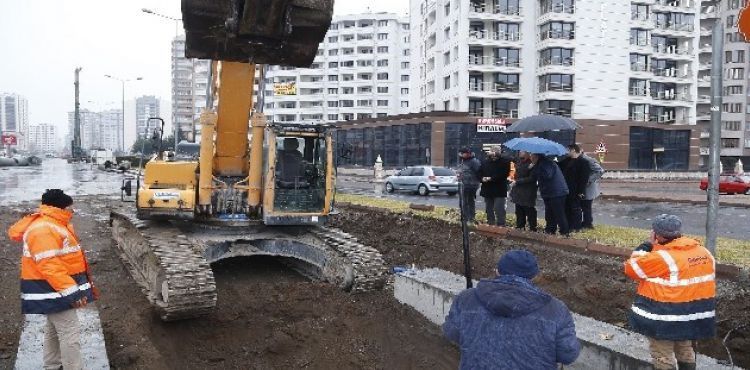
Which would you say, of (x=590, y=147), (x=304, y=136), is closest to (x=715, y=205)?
(x=304, y=136)

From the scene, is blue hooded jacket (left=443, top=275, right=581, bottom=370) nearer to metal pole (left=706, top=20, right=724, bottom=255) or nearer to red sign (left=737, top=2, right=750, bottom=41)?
red sign (left=737, top=2, right=750, bottom=41)

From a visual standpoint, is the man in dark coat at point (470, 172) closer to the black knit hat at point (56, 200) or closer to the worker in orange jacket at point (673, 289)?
the worker in orange jacket at point (673, 289)

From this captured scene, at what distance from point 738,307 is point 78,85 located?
80.3 m

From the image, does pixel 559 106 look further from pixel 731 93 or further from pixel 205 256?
pixel 205 256

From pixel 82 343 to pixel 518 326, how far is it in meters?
4.72

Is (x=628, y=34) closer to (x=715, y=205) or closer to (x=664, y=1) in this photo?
(x=664, y=1)

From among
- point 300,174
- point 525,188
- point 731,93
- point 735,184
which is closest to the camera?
point 300,174

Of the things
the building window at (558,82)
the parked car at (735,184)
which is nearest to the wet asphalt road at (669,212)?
the parked car at (735,184)

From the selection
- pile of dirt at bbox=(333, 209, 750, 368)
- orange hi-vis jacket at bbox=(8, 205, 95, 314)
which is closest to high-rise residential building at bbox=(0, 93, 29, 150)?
pile of dirt at bbox=(333, 209, 750, 368)

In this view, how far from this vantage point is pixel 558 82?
5341 cm

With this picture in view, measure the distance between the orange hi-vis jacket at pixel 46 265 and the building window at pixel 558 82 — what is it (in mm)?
51986

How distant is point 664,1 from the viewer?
59812 millimetres

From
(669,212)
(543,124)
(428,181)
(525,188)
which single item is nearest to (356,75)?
(428,181)

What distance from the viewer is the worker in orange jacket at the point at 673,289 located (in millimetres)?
4410
